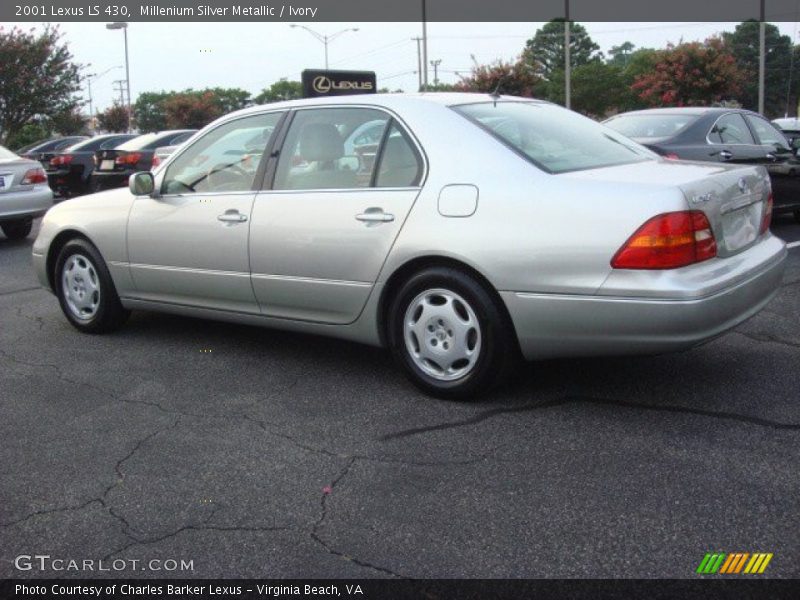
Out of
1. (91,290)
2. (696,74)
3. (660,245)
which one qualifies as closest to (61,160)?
(91,290)

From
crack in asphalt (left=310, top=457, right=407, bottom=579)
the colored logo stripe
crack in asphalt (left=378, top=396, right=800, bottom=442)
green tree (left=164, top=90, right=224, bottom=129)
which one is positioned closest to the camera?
the colored logo stripe

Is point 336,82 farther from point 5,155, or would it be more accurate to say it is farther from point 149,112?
point 149,112

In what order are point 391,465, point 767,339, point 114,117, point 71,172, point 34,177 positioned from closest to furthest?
point 391,465, point 767,339, point 34,177, point 71,172, point 114,117

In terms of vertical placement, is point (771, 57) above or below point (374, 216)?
above

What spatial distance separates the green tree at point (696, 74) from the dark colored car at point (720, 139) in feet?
75.5

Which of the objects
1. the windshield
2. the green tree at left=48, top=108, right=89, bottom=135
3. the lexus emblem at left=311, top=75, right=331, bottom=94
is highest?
the green tree at left=48, top=108, right=89, bottom=135

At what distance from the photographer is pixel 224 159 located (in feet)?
16.8

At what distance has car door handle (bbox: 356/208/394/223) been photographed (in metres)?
4.26

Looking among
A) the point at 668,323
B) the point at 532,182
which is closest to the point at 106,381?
the point at 532,182

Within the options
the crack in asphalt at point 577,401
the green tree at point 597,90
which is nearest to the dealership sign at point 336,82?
the crack in asphalt at point 577,401

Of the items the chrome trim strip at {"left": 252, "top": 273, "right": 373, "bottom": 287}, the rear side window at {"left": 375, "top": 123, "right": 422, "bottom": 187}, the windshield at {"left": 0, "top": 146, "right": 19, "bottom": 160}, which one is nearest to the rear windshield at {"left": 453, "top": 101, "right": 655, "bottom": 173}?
the rear side window at {"left": 375, "top": 123, "right": 422, "bottom": 187}

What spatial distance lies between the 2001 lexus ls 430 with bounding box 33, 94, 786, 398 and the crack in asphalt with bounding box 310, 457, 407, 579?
924mm

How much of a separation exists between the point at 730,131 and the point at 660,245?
608 centimetres

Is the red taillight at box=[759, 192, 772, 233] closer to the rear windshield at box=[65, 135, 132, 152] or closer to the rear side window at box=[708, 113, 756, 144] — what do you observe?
the rear side window at box=[708, 113, 756, 144]
